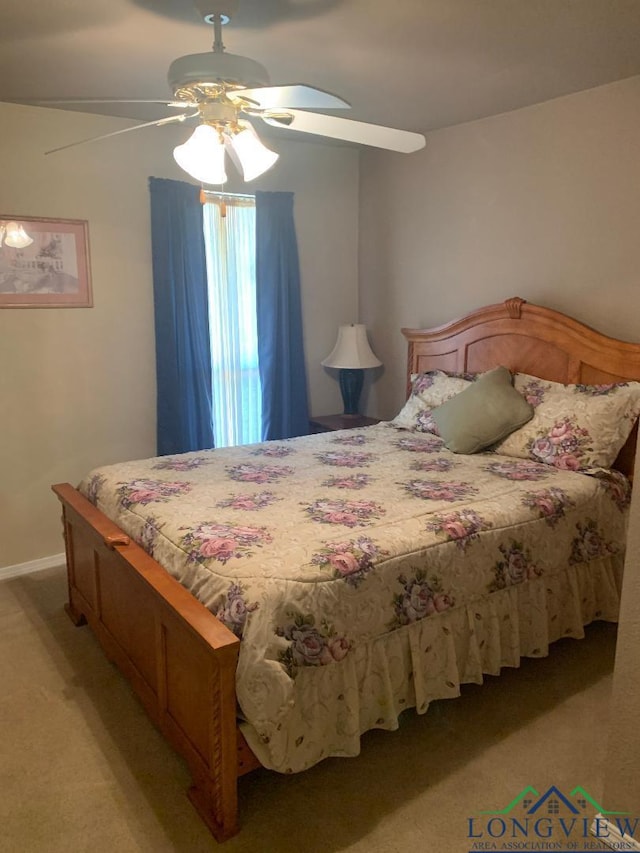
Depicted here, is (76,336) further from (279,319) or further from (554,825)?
(554,825)

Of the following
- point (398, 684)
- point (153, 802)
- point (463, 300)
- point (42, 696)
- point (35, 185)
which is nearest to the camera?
point (153, 802)

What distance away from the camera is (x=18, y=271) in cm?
337

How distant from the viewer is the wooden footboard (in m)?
1.74

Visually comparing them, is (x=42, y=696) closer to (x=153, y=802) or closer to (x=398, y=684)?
(x=153, y=802)

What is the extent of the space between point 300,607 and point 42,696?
1.33 m

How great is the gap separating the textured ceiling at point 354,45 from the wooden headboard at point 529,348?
1122 millimetres

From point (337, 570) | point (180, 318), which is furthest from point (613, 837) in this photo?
point (180, 318)

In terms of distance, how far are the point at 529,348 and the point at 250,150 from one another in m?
1.89

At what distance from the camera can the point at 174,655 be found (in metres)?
1.98

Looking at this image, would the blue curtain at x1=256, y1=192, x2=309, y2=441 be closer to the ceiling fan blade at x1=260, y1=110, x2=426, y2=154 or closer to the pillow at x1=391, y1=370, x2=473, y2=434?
the pillow at x1=391, y1=370, x2=473, y2=434

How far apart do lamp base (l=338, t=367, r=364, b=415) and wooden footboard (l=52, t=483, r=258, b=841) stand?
2.12m

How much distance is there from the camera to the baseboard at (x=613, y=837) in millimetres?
1680

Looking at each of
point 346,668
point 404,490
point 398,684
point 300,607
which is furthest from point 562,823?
point 404,490

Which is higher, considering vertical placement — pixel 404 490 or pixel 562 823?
pixel 404 490
